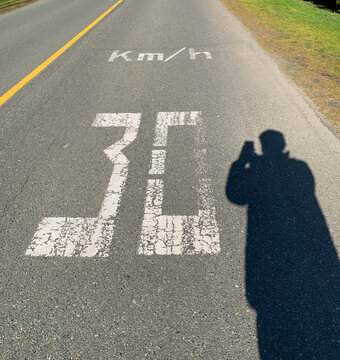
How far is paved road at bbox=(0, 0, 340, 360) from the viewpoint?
6.83 feet

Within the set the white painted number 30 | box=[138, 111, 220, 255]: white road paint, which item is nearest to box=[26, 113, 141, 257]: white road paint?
the white painted number 30

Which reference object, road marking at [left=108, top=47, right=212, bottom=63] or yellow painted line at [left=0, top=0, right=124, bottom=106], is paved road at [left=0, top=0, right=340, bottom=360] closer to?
yellow painted line at [left=0, top=0, right=124, bottom=106]

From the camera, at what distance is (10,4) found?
15922mm

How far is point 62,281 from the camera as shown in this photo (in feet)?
7.89

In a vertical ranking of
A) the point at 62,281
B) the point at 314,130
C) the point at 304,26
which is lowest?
the point at 62,281

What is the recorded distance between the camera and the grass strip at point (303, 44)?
541 cm

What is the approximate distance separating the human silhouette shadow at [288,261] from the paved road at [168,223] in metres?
0.01

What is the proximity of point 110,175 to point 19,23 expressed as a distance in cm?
1066

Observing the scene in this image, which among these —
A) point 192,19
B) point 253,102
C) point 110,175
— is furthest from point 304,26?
point 110,175

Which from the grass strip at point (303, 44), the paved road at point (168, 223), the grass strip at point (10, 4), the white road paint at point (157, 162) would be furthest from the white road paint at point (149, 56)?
the grass strip at point (10, 4)

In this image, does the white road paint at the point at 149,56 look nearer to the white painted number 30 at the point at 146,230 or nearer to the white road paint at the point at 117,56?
the white road paint at the point at 117,56

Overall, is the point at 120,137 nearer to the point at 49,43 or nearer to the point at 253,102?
the point at 253,102

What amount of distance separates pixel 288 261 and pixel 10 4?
18.3m

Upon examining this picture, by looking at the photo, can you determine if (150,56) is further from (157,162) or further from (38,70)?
(157,162)
